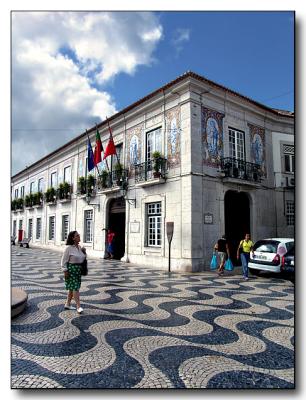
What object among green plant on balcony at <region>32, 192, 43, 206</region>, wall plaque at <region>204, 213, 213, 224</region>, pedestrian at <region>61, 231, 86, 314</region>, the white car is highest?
green plant on balcony at <region>32, 192, 43, 206</region>

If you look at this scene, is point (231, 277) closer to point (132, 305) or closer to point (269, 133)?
point (132, 305)

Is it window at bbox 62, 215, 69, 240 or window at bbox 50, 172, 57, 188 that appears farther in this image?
window at bbox 62, 215, 69, 240

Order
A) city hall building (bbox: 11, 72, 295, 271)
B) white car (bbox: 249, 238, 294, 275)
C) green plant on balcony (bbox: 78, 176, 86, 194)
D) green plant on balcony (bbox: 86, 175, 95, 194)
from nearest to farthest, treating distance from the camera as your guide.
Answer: white car (bbox: 249, 238, 294, 275), city hall building (bbox: 11, 72, 295, 271), green plant on balcony (bbox: 78, 176, 86, 194), green plant on balcony (bbox: 86, 175, 95, 194)

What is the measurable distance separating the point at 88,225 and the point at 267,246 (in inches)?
338

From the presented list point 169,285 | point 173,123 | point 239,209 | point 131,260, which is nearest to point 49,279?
point 169,285

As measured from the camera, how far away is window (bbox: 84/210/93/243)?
14136 millimetres

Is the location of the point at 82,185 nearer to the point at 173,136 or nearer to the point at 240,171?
the point at 173,136

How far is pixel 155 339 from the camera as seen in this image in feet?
12.0

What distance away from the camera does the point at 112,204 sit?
47.1 feet

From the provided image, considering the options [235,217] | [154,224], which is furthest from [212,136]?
[154,224]

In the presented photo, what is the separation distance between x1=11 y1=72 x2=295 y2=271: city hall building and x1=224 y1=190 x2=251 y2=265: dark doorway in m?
0.04

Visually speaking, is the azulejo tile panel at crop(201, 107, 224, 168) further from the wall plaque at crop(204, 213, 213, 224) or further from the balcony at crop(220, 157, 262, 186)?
the wall plaque at crop(204, 213, 213, 224)

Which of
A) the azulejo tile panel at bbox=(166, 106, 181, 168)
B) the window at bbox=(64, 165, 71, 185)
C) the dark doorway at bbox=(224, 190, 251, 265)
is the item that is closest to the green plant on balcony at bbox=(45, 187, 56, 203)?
the window at bbox=(64, 165, 71, 185)

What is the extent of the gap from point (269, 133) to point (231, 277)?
19.1 feet
